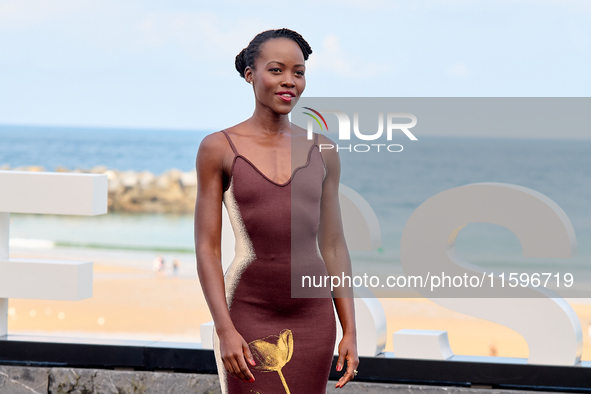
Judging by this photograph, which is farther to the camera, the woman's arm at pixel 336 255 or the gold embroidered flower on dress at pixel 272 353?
the woman's arm at pixel 336 255

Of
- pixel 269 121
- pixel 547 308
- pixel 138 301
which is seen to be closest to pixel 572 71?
pixel 138 301

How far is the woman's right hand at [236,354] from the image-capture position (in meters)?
2.00

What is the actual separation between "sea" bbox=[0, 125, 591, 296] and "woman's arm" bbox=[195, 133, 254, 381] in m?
1.94

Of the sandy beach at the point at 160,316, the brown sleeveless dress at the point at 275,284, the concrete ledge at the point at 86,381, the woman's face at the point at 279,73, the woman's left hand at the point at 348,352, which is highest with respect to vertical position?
the woman's face at the point at 279,73

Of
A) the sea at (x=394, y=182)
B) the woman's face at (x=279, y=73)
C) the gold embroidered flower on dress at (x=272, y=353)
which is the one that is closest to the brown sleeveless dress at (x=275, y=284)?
the gold embroidered flower on dress at (x=272, y=353)

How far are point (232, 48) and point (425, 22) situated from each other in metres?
8.96

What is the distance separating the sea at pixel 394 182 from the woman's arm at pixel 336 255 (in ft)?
5.73

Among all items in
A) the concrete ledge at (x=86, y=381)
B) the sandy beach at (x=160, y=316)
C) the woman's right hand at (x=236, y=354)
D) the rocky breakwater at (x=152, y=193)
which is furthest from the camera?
the rocky breakwater at (x=152, y=193)

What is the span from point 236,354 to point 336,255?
16.8 inches

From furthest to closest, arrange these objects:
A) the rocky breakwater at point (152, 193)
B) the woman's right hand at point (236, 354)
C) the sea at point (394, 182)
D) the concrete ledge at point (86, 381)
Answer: the rocky breakwater at point (152, 193) → the sea at point (394, 182) → the concrete ledge at point (86, 381) → the woman's right hand at point (236, 354)

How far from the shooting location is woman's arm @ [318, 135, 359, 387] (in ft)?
7.31

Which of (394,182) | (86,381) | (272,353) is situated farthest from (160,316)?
(272,353)

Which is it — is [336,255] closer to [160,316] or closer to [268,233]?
[268,233]

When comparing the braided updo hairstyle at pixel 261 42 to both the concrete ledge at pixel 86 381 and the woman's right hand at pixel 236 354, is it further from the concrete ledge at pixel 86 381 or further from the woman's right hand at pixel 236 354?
the concrete ledge at pixel 86 381
